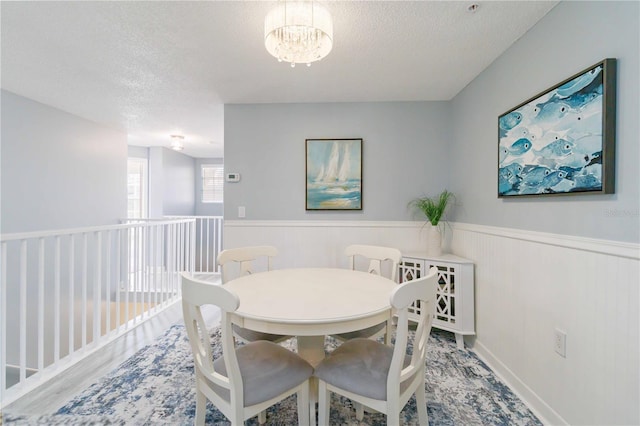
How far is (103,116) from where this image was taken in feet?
Answer: 11.6

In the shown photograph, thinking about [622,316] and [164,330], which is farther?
[164,330]

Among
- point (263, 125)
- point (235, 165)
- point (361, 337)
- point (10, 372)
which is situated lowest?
point (10, 372)

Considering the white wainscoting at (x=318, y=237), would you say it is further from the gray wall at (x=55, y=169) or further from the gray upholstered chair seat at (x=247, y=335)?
the gray wall at (x=55, y=169)

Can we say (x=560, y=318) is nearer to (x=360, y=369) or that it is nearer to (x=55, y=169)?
(x=360, y=369)

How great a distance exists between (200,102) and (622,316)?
3582mm

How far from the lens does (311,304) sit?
1.38 m

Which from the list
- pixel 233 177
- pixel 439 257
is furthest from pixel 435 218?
pixel 233 177

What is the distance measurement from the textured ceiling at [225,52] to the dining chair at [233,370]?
5.15ft

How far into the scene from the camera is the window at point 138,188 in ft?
17.4

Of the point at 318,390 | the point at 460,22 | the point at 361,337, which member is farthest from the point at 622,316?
the point at 460,22

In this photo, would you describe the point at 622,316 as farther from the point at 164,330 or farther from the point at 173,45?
the point at 164,330

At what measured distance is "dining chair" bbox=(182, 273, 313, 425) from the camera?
1117 mm

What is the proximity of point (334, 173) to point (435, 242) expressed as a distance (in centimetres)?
123

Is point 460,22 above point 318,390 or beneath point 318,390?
above
